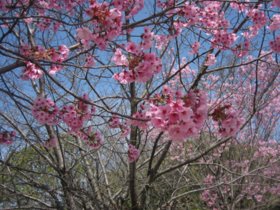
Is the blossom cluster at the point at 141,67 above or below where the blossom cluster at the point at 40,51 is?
below

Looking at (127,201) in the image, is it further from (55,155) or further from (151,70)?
(151,70)

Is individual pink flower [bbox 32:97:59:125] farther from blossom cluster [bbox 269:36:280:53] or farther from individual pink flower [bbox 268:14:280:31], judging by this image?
individual pink flower [bbox 268:14:280:31]

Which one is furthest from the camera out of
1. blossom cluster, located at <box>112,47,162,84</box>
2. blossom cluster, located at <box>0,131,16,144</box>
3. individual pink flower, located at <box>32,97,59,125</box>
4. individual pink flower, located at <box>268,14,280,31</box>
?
individual pink flower, located at <box>268,14,280,31</box>

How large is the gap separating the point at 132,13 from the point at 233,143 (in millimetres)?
5404

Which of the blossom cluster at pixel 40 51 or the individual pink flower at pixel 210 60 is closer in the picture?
the blossom cluster at pixel 40 51

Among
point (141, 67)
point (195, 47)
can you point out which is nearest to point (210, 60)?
point (195, 47)

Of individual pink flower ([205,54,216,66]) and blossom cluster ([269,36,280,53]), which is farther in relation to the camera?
individual pink flower ([205,54,216,66])

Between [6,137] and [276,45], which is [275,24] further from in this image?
[6,137]

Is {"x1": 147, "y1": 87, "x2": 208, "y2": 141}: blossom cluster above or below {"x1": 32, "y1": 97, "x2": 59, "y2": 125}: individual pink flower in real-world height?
below

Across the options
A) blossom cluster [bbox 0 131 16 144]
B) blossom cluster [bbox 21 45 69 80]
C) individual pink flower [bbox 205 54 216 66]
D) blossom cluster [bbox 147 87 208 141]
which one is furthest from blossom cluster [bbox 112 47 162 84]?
individual pink flower [bbox 205 54 216 66]

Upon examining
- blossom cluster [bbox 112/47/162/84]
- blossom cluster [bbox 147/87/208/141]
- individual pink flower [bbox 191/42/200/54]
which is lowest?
blossom cluster [bbox 147/87/208/141]

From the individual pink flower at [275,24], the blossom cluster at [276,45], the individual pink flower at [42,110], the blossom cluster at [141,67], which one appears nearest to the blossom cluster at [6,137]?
the individual pink flower at [42,110]

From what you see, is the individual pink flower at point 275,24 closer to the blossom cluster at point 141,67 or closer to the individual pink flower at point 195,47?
the individual pink flower at point 195,47

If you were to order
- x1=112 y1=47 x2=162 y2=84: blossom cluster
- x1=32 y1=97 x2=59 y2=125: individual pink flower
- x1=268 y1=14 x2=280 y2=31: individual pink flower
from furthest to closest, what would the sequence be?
x1=268 y1=14 x2=280 y2=31: individual pink flower < x1=32 y1=97 x2=59 y2=125: individual pink flower < x1=112 y1=47 x2=162 y2=84: blossom cluster
